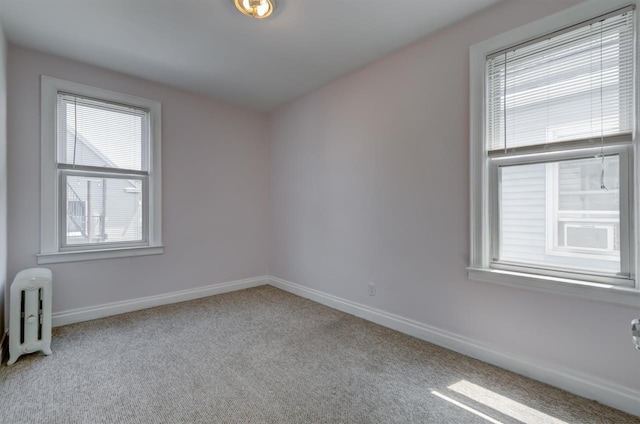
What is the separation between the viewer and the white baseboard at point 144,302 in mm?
2908

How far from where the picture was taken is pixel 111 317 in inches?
121

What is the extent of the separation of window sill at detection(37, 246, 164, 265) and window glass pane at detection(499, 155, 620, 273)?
3462 mm

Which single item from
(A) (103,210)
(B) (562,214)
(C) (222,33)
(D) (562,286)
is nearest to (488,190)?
(B) (562,214)

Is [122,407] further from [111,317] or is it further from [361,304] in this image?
[361,304]

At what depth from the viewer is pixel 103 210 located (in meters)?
3.16

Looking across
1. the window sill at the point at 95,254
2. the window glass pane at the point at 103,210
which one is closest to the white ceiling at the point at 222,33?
the window glass pane at the point at 103,210

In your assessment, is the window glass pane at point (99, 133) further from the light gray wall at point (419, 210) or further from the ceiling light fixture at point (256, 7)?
the ceiling light fixture at point (256, 7)

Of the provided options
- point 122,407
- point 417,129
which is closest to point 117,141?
point 122,407

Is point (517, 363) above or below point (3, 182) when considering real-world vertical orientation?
below

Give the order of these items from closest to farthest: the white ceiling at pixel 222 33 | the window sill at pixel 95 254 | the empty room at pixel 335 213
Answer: the empty room at pixel 335 213 < the white ceiling at pixel 222 33 < the window sill at pixel 95 254

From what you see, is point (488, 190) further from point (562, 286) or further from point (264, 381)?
point (264, 381)

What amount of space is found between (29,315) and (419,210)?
3.12m

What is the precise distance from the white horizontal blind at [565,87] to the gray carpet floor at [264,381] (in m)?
1.59

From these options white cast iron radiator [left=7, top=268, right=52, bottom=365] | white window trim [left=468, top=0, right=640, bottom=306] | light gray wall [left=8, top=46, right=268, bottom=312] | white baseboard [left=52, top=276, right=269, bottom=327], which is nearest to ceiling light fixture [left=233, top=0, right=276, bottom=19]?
white window trim [left=468, top=0, right=640, bottom=306]
